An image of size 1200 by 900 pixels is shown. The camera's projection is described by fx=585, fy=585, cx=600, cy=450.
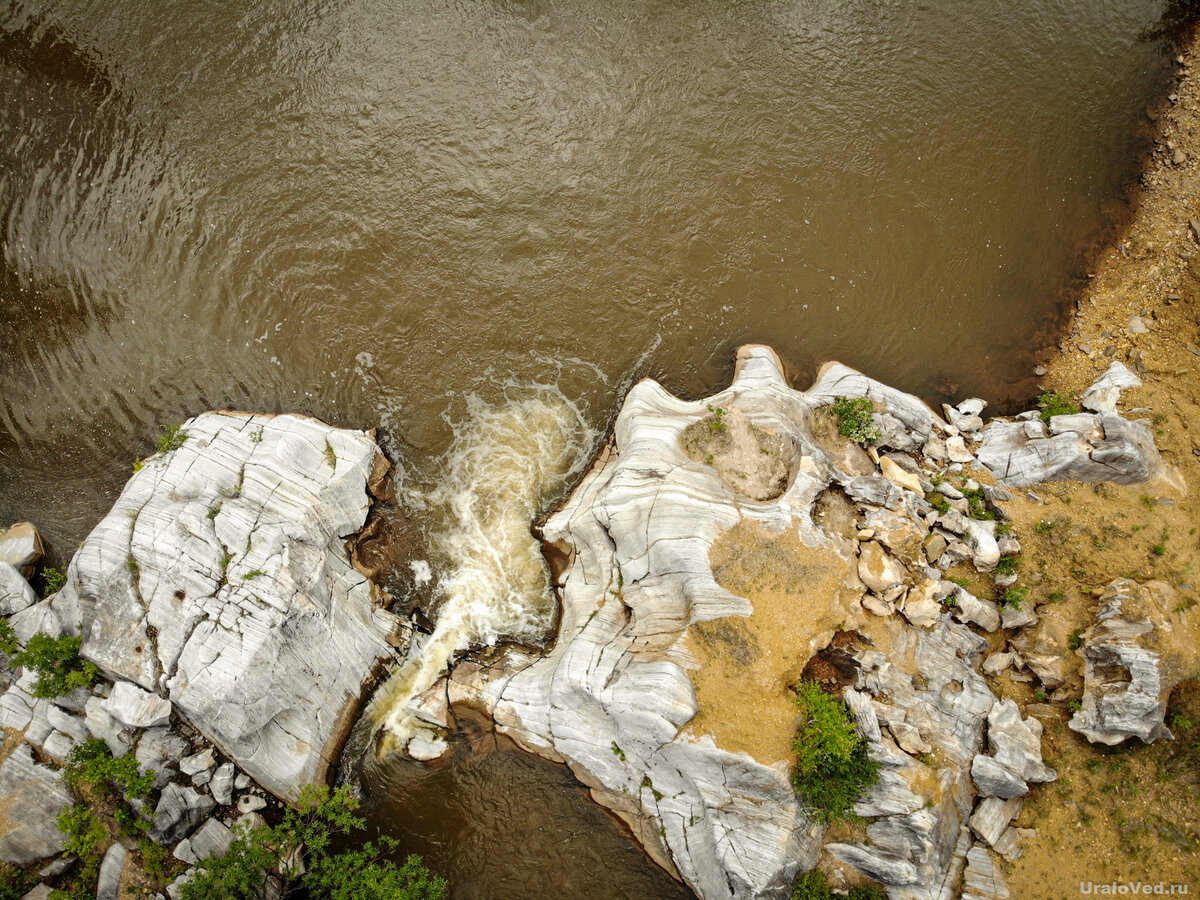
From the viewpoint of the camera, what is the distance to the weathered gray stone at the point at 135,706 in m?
11.8

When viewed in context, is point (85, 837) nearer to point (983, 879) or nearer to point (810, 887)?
point (810, 887)

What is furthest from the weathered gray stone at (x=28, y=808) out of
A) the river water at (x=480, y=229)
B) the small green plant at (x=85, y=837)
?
the river water at (x=480, y=229)

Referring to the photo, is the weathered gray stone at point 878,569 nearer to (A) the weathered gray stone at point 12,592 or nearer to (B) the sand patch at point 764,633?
(B) the sand patch at point 764,633

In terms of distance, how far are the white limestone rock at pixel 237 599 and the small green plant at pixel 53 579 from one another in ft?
3.18

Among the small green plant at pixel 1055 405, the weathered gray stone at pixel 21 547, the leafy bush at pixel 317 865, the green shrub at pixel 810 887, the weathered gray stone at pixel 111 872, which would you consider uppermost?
the weathered gray stone at pixel 21 547

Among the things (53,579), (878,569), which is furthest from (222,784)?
(878,569)

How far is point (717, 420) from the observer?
45.1ft

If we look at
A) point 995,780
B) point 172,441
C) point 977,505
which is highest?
point 172,441

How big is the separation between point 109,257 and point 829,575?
1924 cm

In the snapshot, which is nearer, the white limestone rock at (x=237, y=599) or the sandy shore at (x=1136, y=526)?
the sandy shore at (x=1136, y=526)

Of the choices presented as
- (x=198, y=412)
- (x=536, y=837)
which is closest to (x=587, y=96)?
(x=198, y=412)

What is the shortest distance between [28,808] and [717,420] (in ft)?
53.6

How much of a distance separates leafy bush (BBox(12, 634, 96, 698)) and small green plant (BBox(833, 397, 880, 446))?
1724 cm

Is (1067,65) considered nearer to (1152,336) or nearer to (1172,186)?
(1172,186)
